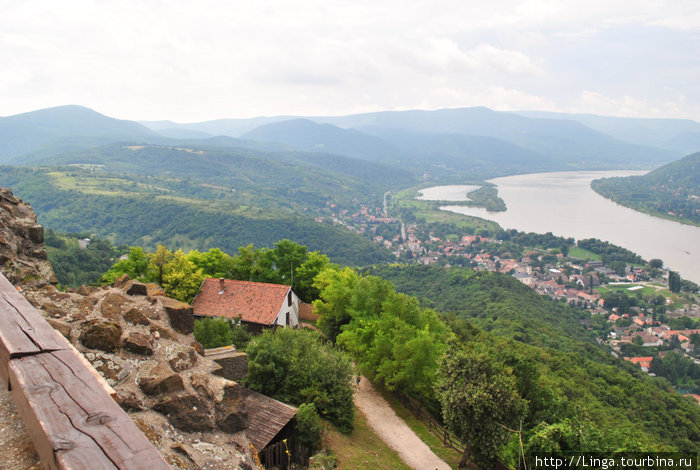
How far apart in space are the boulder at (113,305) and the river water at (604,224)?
121 meters

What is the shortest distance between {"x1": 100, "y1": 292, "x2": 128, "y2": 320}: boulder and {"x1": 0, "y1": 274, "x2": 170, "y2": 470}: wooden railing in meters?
6.34

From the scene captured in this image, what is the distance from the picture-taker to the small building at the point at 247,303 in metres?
23.1

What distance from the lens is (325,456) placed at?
10.8 meters

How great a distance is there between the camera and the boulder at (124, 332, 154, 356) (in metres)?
7.56

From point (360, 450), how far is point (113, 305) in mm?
9113

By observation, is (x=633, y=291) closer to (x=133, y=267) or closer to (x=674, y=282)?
(x=674, y=282)

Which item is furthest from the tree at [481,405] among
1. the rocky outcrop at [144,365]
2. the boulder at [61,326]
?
the boulder at [61,326]

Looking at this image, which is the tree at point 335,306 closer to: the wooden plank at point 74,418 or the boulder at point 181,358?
the boulder at point 181,358

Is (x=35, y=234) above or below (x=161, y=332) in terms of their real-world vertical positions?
above

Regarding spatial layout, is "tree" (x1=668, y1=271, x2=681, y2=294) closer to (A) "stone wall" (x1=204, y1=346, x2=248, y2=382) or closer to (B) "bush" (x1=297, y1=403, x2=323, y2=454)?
(B) "bush" (x1=297, y1=403, x2=323, y2=454)

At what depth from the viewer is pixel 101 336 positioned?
7.38 m

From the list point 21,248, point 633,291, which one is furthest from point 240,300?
point 633,291

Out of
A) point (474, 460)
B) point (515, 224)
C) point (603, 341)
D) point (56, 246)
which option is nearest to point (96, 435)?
point (474, 460)

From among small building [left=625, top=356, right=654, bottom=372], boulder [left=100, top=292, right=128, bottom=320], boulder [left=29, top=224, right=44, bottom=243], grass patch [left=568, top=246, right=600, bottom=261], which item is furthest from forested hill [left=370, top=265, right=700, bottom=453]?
grass patch [left=568, top=246, right=600, bottom=261]
